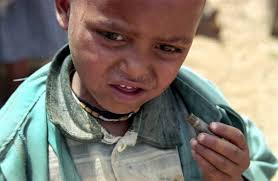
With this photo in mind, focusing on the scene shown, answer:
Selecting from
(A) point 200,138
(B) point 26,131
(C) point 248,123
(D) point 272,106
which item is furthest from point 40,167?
(D) point 272,106

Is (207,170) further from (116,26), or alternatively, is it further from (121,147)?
(116,26)

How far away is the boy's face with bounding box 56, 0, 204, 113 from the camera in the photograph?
106cm

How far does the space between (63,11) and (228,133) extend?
0.41 metres

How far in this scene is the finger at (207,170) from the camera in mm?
1210

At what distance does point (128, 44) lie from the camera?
1.08 metres

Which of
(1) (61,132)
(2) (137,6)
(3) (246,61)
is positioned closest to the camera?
(2) (137,6)

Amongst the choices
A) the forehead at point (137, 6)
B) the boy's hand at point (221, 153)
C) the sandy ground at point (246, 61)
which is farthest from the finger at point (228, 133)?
the sandy ground at point (246, 61)

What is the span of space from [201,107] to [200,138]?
163 mm

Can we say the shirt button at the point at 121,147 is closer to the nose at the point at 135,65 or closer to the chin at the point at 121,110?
the chin at the point at 121,110

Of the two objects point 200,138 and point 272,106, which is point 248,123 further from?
point 272,106

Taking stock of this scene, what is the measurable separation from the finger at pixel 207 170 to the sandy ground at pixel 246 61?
176 centimetres

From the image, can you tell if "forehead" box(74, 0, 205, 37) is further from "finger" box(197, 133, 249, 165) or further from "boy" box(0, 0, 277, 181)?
"finger" box(197, 133, 249, 165)

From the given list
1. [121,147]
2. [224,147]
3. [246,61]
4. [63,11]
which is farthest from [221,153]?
[246,61]

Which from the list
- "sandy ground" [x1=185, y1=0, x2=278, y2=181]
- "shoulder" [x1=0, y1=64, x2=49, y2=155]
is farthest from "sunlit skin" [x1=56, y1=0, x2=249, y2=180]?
"sandy ground" [x1=185, y1=0, x2=278, y2=181]
